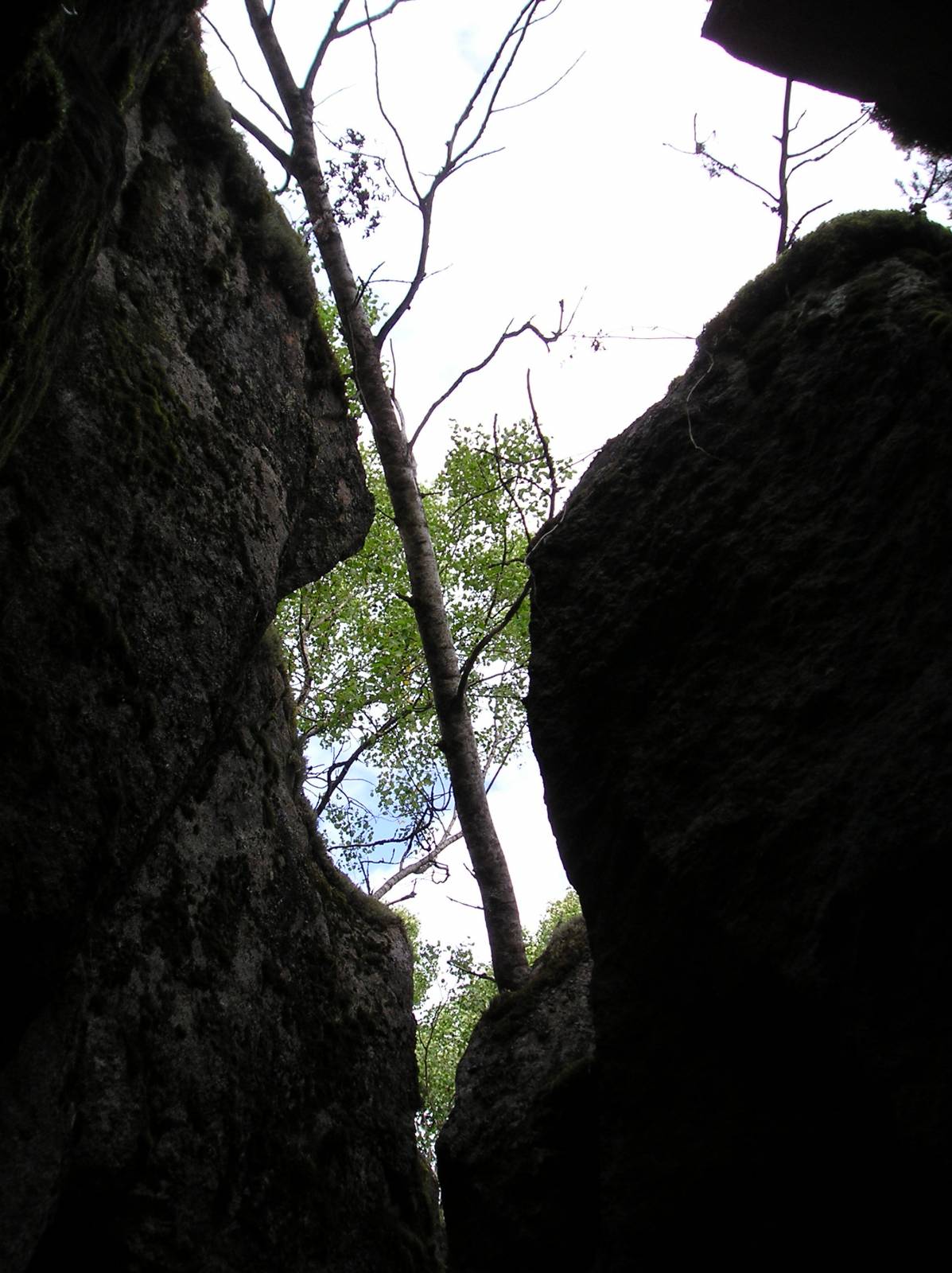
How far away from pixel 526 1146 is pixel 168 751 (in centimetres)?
309

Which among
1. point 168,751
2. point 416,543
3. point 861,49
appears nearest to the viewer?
point 861,49

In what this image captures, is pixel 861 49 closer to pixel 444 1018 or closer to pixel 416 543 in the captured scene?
pixel 416 543

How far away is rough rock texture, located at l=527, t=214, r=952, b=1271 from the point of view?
3.43m

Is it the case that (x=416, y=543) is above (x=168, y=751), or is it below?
above

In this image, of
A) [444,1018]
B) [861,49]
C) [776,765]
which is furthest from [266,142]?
[444,1018]

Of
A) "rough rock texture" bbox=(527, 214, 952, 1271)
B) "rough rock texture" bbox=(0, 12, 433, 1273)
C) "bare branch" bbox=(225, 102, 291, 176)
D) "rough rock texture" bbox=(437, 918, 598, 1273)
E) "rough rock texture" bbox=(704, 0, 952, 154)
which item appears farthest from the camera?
"bare branch" bbox=(225, 102, 291, 176)

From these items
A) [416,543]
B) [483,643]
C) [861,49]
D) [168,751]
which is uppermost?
[416,543]

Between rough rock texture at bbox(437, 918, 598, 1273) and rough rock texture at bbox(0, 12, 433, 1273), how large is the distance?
5.14 ft

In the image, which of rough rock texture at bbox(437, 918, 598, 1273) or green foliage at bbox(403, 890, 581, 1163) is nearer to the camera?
rough rock texture at bbox(437, 918, 598, 1273)

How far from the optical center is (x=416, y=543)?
8.82m

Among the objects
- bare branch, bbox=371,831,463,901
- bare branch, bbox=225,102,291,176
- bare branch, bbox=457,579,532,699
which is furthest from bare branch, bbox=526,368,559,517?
bare branch, bbox=371,831,463,901

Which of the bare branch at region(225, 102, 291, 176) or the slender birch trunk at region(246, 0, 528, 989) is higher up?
the bare branch at region(225, 102, 291, 176)

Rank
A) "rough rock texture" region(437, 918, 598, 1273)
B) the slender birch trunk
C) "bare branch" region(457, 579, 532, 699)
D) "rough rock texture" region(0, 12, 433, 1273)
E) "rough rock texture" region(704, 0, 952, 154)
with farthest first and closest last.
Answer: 1. the slender birch trunk
2. "bare branch" region(457, 579, 532, 699)
3. "rough rock texture" region(437, 918, 598, 1273)
4. "rough rock texture" region(704, 0, 952, 154)
5. "rough rock texture" region(0, 12, 433, 1273)

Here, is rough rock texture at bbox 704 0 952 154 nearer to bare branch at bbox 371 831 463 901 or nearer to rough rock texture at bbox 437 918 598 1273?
rough rock texture at bbox 437 918 598 1273
